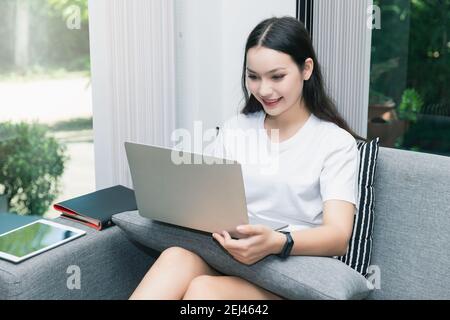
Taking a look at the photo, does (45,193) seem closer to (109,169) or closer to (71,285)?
(109,169)

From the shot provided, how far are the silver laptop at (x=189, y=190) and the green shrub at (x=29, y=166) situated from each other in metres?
1.09

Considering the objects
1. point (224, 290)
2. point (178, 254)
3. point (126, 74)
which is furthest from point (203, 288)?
point (126, 74)

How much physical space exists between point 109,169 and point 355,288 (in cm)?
121

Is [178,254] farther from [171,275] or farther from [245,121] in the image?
[245,121]

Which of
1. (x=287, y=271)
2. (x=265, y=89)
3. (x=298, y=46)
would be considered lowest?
(x=287, y=271)

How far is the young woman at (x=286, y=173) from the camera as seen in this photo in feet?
4.21

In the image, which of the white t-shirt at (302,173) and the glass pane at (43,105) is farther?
the glass pane at (43,105)

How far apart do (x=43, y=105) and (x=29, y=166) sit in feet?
0.92

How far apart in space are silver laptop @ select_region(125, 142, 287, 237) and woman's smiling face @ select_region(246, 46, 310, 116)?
346mm

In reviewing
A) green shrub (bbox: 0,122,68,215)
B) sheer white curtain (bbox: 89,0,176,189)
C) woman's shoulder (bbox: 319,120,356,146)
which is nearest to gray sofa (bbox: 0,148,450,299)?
woman's shoulder (bbox: 319,120,356,146)

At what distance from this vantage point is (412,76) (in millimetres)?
2617

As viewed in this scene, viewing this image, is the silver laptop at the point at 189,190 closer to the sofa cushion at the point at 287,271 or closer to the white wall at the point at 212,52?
the sofa cushion at the point at 287,271

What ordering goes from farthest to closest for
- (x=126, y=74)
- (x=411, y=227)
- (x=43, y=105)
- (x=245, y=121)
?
(x=43, y=105)
(x=126, y=74)
(x=245, y=121)
(x=411, y=227)

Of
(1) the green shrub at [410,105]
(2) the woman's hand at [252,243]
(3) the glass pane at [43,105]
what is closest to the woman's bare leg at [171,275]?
(2) the woman's hand at [252,243]
